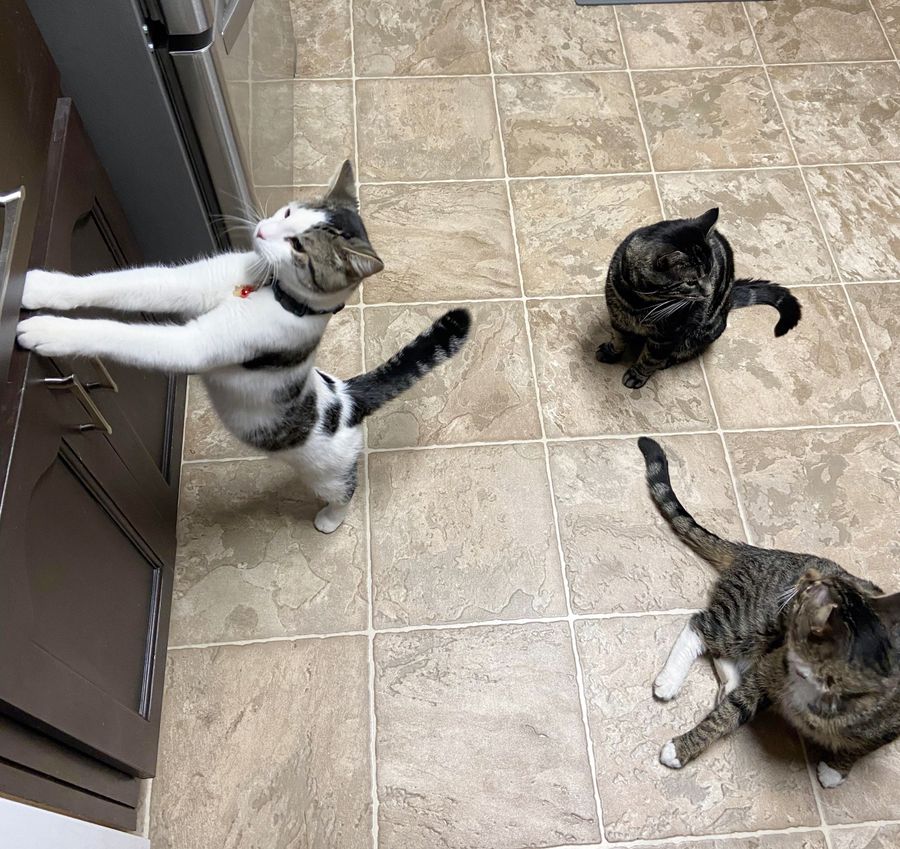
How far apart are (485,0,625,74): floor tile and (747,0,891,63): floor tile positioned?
573 mm

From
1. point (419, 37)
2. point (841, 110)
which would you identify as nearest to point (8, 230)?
point (419, 37)

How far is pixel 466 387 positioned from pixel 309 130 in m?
1.04

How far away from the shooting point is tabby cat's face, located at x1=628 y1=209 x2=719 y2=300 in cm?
159

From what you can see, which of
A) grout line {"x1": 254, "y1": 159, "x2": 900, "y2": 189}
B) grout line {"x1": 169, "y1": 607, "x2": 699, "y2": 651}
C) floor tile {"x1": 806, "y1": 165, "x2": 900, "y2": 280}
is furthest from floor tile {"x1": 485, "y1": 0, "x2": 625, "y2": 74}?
grout line {"x1": 169, "y1": 607, "x2": 699, "y2": 651}

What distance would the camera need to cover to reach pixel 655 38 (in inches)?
102

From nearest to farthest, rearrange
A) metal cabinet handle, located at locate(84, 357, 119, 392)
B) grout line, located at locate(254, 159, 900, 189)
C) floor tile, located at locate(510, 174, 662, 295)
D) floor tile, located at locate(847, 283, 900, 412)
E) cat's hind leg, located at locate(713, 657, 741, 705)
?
metal cabinet handle, located at locate(84, 357, 119, 392), cat's hind leg, located at locate(713, 657, 741, 705), floor tile, located at locate(847, 283, 900, 412), floor tile, located at locate(510, 174, 662, 295), grout line, located at locate(254, 159, 900, 189)

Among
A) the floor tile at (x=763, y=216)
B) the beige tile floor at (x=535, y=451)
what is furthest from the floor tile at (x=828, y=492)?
the floor tile at (x=763, y=216)

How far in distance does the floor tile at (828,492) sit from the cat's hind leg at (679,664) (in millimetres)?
339

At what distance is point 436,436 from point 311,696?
702mm

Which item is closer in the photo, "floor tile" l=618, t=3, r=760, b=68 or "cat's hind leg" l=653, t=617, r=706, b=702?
"cat's hind leg" l=653, t=617, r=706, b=702

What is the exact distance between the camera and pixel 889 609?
128 cm

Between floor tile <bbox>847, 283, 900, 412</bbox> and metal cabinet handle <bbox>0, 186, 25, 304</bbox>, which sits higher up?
metal cabinet handle <bbox>0, 186, 25, 304</bbox>

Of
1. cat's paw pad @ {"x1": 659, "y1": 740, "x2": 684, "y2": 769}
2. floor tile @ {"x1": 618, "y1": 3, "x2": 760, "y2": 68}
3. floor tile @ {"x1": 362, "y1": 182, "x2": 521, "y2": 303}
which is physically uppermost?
floor tile @ {"x1": 618, "y1": 3, "x2": 760, "y2": 68}

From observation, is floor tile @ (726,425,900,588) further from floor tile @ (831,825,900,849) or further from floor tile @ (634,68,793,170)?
floor tile @ (634,68,793,170)
